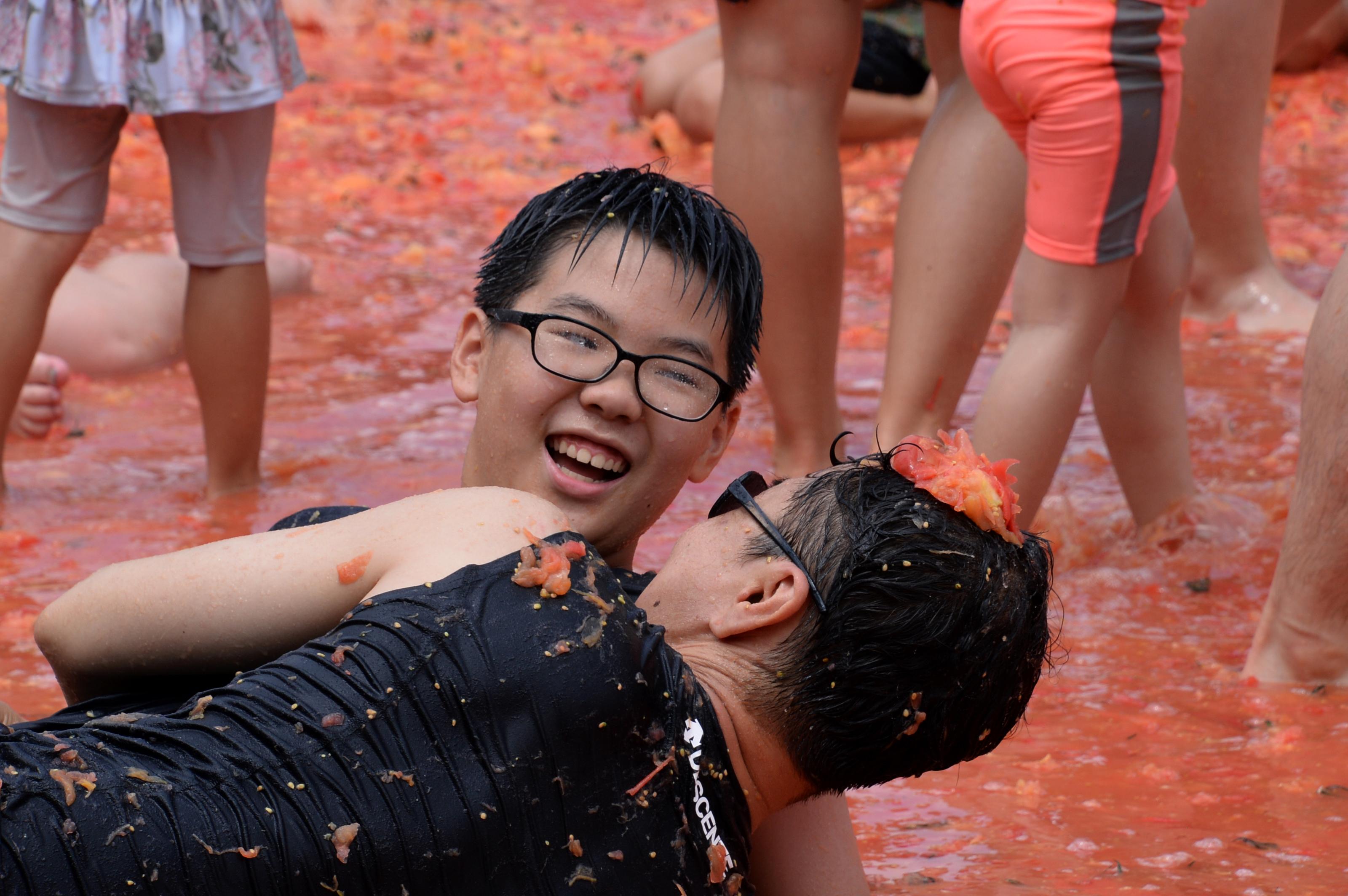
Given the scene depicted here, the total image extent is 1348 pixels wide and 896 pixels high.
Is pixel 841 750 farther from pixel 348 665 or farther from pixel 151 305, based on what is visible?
pixel 151 305

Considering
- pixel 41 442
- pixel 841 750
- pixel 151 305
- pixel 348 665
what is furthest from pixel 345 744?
pixel 151 305

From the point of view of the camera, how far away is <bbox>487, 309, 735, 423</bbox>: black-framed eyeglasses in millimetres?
1808

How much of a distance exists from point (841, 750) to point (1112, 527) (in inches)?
66.7

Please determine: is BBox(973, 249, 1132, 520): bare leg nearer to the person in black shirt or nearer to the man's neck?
the person in black shirt

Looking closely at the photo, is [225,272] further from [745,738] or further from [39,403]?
[745,738]

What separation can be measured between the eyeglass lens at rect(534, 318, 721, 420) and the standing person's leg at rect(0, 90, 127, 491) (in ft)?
5.28

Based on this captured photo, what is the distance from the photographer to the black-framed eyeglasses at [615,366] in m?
1.81

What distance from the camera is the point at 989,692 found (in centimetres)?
156

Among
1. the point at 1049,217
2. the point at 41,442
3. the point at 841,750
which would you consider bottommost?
the point at 41,442

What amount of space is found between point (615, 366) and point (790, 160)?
4.41 feet

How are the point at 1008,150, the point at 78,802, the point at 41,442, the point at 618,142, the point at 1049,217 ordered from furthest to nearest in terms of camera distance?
the point at 618,142
the point at 41,442
the point at 1008,150
the point at 1049,217
the point at 78,802

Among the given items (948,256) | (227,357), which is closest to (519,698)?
(948,256)

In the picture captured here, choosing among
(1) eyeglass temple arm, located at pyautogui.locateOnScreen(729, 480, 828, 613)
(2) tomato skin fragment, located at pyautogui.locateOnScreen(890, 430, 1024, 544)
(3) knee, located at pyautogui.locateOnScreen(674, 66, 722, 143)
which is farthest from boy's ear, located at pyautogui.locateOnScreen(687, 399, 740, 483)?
(3) knee, located at pyautogui.locateOnScreen(674, 66, 722, 143)

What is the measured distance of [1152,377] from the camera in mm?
2881
